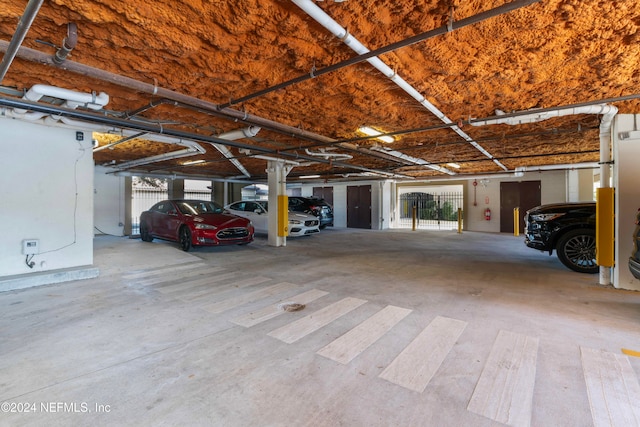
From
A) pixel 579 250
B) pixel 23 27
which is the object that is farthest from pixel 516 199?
pixel 23 27

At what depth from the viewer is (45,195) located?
479cm

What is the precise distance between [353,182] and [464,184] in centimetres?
561

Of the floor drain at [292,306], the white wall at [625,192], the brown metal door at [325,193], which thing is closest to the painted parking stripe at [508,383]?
the floor drain at [292,306]

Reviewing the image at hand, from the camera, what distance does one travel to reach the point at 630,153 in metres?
4.37

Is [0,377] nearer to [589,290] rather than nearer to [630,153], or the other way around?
[589,290]

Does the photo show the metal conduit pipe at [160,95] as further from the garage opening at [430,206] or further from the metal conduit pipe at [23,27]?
the garage opening at [430,206]

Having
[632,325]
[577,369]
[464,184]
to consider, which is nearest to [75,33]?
[577,369]

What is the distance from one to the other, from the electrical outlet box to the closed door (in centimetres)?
1311

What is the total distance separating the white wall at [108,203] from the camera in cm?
1062

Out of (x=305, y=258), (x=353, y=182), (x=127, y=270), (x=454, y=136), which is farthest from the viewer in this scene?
(x=353, y=182)

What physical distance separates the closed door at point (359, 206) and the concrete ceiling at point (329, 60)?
1052cm

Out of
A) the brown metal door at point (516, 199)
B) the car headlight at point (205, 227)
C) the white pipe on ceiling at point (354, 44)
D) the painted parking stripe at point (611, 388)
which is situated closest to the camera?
the painted parking stripe at point (611, 388)

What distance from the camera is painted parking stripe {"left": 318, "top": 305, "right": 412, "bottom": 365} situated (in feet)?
8.07

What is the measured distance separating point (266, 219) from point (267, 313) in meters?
6.90
